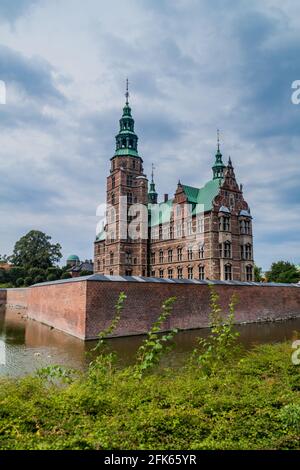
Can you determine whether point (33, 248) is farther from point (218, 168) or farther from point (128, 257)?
point (218, 168)

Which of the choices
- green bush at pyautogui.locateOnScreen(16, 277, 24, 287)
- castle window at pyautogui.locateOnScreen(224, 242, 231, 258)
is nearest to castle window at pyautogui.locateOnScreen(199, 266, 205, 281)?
castle window at pyautogui.locateOnScreen(224, 242, 231, 258)

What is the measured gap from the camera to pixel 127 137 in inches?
1693

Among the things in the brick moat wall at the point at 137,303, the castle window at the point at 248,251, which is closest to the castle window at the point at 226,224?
the castle window at the point at 248,251

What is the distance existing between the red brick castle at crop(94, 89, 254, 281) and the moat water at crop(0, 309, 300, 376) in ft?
43.6

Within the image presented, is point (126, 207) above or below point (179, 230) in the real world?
above

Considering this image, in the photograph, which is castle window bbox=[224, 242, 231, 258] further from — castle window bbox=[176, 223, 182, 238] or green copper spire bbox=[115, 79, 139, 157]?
green copper spire bbox=[115, 79, 139, 157]

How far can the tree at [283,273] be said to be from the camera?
50.7 m

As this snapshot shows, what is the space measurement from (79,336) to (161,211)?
2756 cm

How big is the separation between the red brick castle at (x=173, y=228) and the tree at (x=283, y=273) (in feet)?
59.7

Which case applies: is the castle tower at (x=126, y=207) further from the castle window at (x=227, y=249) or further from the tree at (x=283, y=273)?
the tree at (x=283, y=273)

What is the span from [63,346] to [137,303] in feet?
17.1

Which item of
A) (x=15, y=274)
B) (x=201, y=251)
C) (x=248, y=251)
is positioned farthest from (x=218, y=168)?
(x=15, y=274)

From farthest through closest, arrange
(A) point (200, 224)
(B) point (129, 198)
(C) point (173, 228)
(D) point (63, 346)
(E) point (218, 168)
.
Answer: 1. (B) point (129, 198)
2. (E) point (218, 168)
3. (C) point (173, 228)
4. (A) point (200, 224)
5. (D) point (63, 346)

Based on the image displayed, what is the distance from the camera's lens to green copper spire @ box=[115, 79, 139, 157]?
42.6 meters
